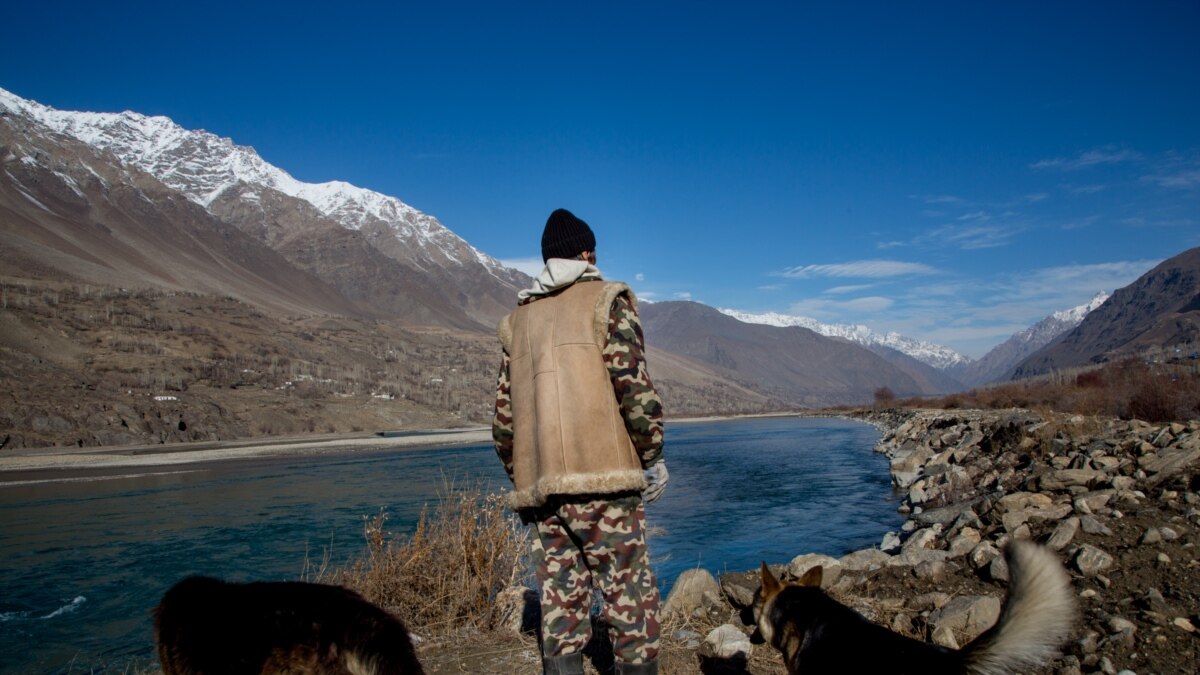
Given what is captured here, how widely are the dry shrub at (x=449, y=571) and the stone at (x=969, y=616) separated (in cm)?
323

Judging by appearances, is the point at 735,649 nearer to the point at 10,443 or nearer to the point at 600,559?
the point at 600,559

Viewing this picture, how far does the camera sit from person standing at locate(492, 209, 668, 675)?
9.91ft

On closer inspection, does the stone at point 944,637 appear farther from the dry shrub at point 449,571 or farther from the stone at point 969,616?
the dry shrub at point 449,571

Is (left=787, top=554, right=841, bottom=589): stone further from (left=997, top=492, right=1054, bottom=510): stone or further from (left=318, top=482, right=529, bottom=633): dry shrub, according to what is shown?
(left=997, top=492, right=1054, bottom=510): stone

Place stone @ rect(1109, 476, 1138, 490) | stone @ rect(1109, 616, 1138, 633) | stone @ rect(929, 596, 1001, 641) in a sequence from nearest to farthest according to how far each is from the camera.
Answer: stone @ rect(1109, 616, 1138, 633) → stone @ rect(929, 596, 1001, 641) → stone @ rect(1109, 476, 1138, 490)

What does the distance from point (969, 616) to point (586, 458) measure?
3.14 metres

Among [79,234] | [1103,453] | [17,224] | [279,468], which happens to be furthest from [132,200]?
[1103,453]

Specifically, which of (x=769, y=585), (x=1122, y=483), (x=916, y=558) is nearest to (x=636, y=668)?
(x=769, y=585)

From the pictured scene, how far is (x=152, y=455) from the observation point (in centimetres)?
3819

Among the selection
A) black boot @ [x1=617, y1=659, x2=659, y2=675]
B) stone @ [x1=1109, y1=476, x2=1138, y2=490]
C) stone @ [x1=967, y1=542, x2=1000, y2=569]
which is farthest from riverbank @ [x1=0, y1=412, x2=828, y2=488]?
stone @ [x1=1109, y1=476, x2=1138, y2=490]

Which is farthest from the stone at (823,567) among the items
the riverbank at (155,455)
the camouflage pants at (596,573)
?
the riverbank at (155,455)

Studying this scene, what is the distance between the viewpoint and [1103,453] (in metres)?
9.31

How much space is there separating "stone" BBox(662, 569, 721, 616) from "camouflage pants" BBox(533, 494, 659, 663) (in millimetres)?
2115

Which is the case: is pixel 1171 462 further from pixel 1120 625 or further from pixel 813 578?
pixel 813 578
